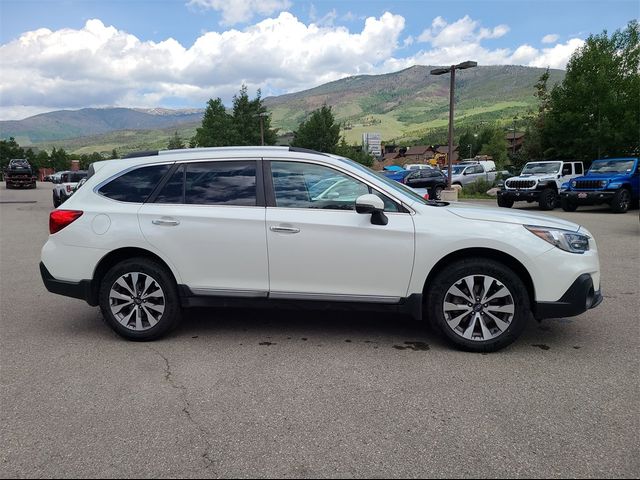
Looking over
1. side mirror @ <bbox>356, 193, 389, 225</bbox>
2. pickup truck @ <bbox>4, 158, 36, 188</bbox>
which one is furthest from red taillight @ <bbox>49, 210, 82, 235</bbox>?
pickup truck @ <bbox>4, 158, 36, 188</bbox>

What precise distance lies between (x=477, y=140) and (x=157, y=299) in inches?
4771

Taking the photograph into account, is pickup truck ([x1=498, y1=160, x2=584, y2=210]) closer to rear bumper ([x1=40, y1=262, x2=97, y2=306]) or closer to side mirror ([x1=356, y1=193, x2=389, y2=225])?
side mirror ([x1=356, y1=193, x2=389, y2=225])

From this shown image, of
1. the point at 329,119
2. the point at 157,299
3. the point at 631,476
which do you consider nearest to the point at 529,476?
the point at 631,476

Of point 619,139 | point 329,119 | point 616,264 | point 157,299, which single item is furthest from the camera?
point 329,119

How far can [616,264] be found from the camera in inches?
324

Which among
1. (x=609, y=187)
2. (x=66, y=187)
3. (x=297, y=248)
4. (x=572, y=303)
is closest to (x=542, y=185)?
(x=609, y=187)

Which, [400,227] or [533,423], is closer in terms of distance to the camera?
[533,423]

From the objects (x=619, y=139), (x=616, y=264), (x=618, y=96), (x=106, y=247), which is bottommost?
(x=616, y=264)

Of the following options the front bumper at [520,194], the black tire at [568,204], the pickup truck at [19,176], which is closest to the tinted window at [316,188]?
the black tire at [568,204]

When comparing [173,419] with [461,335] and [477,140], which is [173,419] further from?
[477,140]

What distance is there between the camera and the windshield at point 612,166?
17656mm

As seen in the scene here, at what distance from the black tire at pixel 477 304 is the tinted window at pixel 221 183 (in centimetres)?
Answer: 178

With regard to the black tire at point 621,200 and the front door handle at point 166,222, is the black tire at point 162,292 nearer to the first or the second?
the front door handle at point 166,222

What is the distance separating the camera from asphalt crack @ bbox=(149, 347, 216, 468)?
2.76 metres
